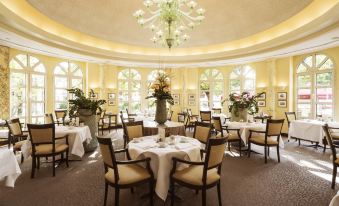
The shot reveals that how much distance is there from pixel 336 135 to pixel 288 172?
8.37ft

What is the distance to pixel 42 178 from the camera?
3928 millimetres

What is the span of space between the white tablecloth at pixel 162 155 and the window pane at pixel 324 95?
7077 millimetres

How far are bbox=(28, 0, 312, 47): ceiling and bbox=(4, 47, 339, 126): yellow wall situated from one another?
7.42 ft

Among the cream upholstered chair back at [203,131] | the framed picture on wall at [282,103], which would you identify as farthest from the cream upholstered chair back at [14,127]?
the framed picture on wall at [282,103]

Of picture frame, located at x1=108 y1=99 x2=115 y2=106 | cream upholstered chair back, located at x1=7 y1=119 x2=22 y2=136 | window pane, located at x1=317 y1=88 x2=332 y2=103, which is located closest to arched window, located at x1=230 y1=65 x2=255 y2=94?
window pane, located at x1=317 y1=88 x2=332 y2=103

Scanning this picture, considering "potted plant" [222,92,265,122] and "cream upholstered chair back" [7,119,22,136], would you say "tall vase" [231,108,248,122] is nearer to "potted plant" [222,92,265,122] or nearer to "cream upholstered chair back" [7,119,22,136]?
"potted plant" [222,92,265,122]

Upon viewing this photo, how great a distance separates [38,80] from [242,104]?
826 cm

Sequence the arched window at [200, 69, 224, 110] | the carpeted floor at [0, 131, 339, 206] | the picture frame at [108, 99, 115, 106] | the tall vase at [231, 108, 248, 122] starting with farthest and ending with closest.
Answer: the arched window at [200, 69, 224, 110], the picture frame at [108, 99, 115, 106], the tall vase at [231, 108, 248, 122], the carpeted floor at [0, 131, 339, 206]

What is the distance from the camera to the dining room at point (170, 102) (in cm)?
308

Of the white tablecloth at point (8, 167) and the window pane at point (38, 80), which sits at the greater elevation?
the window pane at point (38, 80)

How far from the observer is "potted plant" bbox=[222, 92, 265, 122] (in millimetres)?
6172

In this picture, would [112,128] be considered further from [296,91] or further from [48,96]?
[296,91]

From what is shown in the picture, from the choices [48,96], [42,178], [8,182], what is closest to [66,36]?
[48,96]

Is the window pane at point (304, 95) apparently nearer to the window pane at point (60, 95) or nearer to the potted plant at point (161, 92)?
the potted plant at point (161, 92)
